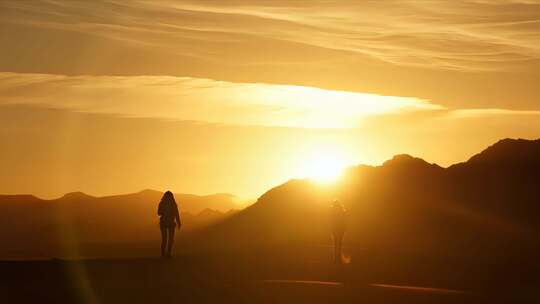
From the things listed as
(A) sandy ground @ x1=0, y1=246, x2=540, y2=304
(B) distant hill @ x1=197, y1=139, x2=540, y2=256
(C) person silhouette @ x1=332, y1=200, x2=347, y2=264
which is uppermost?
(B) distant hill @ x1=197, y1=139, x2=540, y2=256

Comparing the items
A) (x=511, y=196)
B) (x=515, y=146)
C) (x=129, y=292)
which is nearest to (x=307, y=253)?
(x=129, y=292)

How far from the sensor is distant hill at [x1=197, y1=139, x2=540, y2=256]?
361 feet

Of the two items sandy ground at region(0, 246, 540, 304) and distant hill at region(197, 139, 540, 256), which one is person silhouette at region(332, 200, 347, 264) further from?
distant hill at region(197, 139, 540, 256)

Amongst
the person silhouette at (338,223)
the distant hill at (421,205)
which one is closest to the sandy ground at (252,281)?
the person silhouette at (338,223)

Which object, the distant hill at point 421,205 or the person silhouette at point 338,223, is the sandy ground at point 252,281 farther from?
the distant hill at point 421,205

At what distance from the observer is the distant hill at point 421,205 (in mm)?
110125

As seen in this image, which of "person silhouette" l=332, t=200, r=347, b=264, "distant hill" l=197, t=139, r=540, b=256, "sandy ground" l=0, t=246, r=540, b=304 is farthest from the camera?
"distant hill" l=197, t=139, r=540, b=256

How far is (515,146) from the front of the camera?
13188 cm

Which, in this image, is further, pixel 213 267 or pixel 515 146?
pixel 515 146

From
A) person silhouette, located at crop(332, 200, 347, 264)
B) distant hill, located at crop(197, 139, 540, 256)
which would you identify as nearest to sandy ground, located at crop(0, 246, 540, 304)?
person silhouette, located at crop(332, 200, 347, 264)

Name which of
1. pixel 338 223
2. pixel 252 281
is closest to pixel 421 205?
pixel 338 223

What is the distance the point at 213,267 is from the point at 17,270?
6698 mm

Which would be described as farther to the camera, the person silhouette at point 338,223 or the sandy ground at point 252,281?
the person silhouette at point 338,223

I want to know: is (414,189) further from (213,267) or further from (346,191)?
(213,267)
